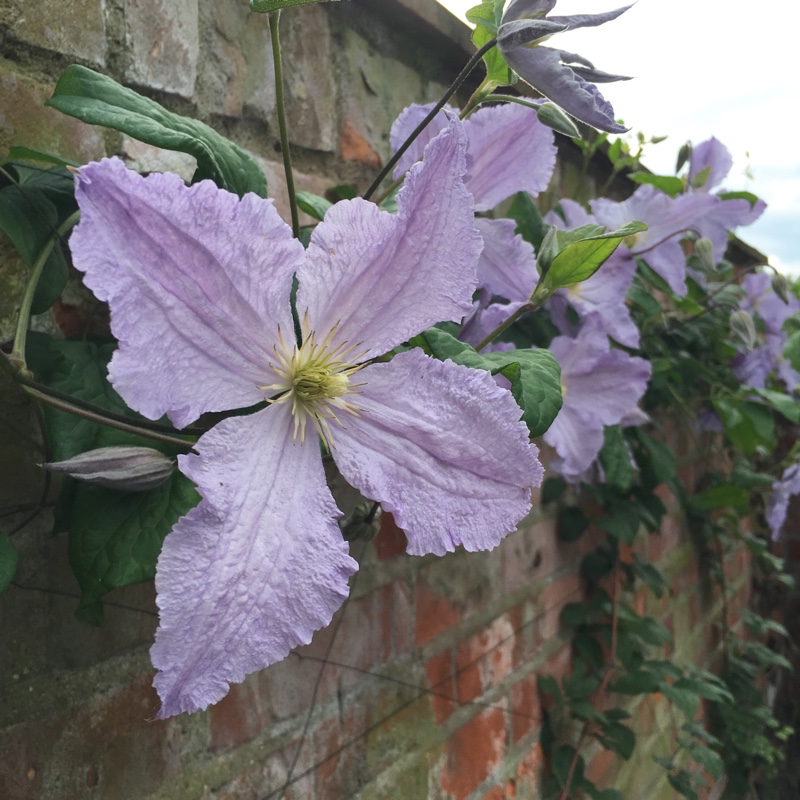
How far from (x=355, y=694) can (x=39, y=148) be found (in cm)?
61

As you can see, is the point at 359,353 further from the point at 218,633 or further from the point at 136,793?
the point at 136,793

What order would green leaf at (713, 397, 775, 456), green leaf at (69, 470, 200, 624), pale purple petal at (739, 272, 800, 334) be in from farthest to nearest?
pale purple petal at (739, 272, 800, 334) → green leaf at (713, 397, 775, 456) → green leaf at (69, 470, 200, 624)

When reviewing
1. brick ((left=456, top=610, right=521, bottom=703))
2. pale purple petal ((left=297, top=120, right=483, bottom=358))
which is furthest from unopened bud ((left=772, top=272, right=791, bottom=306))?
pale purple petal ((left=297, top=120, right=483, bottom=358))

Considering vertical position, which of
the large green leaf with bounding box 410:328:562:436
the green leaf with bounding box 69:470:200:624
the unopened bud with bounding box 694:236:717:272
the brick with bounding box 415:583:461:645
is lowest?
the brick with bounding box 415:583:461:645

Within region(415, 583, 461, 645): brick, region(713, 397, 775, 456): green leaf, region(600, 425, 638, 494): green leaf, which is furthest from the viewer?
region(713, 397, 775, 456): green leaf

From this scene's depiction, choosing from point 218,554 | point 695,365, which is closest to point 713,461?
point 695,365

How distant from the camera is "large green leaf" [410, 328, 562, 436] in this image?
0.51 metres

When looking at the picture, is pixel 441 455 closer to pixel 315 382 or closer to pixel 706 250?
pixel 315 382

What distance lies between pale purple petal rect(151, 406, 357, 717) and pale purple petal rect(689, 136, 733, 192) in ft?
3.78

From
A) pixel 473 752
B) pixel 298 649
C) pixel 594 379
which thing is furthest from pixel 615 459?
pixel 298 649

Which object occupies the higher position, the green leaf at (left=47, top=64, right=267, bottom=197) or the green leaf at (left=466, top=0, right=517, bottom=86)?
the green leaf at (left=466, top=0, right=517, bottom=86)

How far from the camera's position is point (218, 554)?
395mm

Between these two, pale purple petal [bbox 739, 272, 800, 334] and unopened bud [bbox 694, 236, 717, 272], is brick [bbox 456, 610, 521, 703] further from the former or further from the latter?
A: pale purple petal [bbox 739, 272, 800, 334]

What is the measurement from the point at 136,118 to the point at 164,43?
0.20 m
